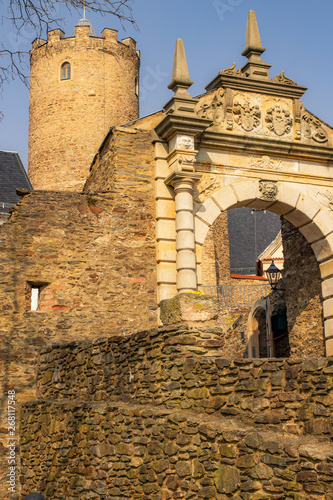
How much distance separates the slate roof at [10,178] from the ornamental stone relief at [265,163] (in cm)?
523

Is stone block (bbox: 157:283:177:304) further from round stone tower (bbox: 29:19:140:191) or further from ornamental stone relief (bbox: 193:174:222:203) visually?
round stone tower (bbox: 29:19:140:191)

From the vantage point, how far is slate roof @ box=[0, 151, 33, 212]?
14.7 m

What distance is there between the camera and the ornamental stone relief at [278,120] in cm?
1204

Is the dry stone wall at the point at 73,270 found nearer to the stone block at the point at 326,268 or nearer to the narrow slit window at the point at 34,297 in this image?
the narrow slit window at the point at 34,297

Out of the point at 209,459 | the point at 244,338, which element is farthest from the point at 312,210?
the point at 209,459

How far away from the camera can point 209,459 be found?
5926 mm

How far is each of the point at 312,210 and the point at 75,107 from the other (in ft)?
46.4

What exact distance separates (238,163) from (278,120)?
1138mm

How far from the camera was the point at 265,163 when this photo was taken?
12.0 m

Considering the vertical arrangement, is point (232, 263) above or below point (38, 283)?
above

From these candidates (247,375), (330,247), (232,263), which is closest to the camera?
(247,375)

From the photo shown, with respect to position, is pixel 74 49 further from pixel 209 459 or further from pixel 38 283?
pixel 209 459

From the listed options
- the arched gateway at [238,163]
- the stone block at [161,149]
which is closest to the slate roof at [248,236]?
the arched gateway at [238,163]

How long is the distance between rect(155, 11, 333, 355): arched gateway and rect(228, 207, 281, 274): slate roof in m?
19.2
